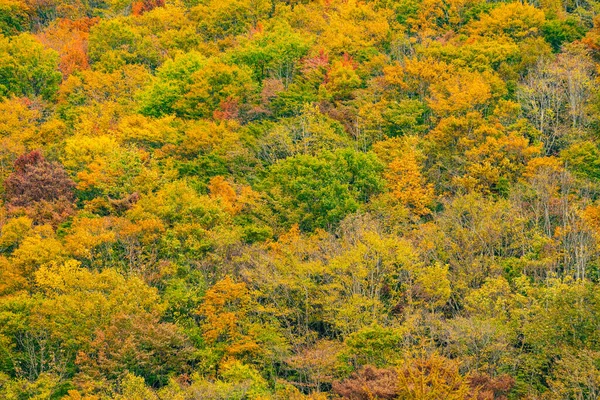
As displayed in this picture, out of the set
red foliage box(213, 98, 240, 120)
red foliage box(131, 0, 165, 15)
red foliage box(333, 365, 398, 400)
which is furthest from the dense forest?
red foliage box(131, 0, 165, 15)

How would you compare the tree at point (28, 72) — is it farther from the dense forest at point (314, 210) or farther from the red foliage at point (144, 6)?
the red foliage at point (144, 6)

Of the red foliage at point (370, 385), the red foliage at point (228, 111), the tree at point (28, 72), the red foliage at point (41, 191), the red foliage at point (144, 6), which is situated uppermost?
the red foliage at point (144, 6)

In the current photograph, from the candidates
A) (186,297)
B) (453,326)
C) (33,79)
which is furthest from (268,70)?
(453,326)

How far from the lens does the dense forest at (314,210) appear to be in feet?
133

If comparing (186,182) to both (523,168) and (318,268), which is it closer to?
(318,268)

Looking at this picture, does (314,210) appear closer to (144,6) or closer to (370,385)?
(370,385)

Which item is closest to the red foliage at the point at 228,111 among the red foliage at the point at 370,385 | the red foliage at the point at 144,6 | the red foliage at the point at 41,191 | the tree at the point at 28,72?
the red foliage at the point at 41,191

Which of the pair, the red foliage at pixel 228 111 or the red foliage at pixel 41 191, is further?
the red foliage at pixel 228 111

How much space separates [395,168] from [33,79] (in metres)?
35.3

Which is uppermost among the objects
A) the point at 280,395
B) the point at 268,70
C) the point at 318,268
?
the point at 268,70

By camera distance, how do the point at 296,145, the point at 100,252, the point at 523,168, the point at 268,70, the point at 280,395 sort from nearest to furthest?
the point at 280,395 < the point at 100,252 < the point at 523,168 < the point at 296,145 < the point at 268,70

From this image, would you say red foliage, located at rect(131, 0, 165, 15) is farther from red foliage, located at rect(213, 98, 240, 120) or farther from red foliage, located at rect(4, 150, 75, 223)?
red foliage, located at rect(4, 150, 75, 223)

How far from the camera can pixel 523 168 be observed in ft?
177

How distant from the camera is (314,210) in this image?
52.8 meters
